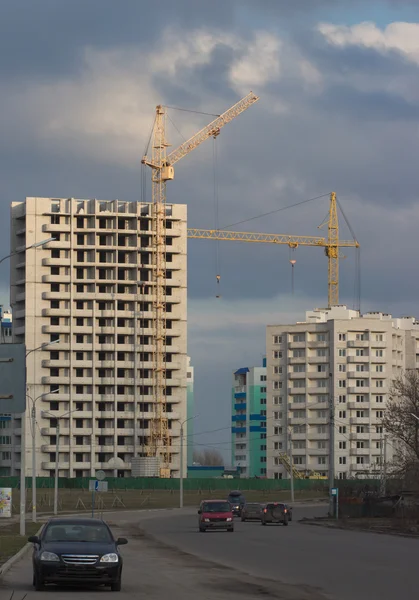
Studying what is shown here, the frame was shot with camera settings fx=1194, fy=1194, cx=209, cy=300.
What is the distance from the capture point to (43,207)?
6540 inches

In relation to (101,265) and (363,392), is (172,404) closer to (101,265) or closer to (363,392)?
(101,265)

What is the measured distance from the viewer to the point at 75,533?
26.3 meters

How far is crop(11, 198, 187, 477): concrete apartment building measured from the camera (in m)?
162

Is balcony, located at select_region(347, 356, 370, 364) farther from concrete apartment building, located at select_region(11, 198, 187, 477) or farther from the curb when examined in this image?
the curb

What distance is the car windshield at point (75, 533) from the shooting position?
26000 mm

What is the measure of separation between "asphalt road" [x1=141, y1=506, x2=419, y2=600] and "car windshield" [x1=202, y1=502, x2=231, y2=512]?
54.1 inches

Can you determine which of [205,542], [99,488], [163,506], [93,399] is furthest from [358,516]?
[93,399]

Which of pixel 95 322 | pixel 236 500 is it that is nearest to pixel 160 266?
pixel 95 322

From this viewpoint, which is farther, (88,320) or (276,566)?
(88,320)

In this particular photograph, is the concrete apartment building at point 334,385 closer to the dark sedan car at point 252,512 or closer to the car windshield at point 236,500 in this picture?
the car windshield at point 236,500

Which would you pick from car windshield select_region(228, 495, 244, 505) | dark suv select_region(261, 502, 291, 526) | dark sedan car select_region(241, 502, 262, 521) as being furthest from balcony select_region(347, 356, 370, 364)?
dark suv select_region(261, 502, 291, 526)

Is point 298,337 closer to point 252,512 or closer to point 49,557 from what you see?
point 252,512

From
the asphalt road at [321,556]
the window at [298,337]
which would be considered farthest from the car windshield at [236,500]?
the window at [298,337]

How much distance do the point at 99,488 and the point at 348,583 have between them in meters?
40.5
